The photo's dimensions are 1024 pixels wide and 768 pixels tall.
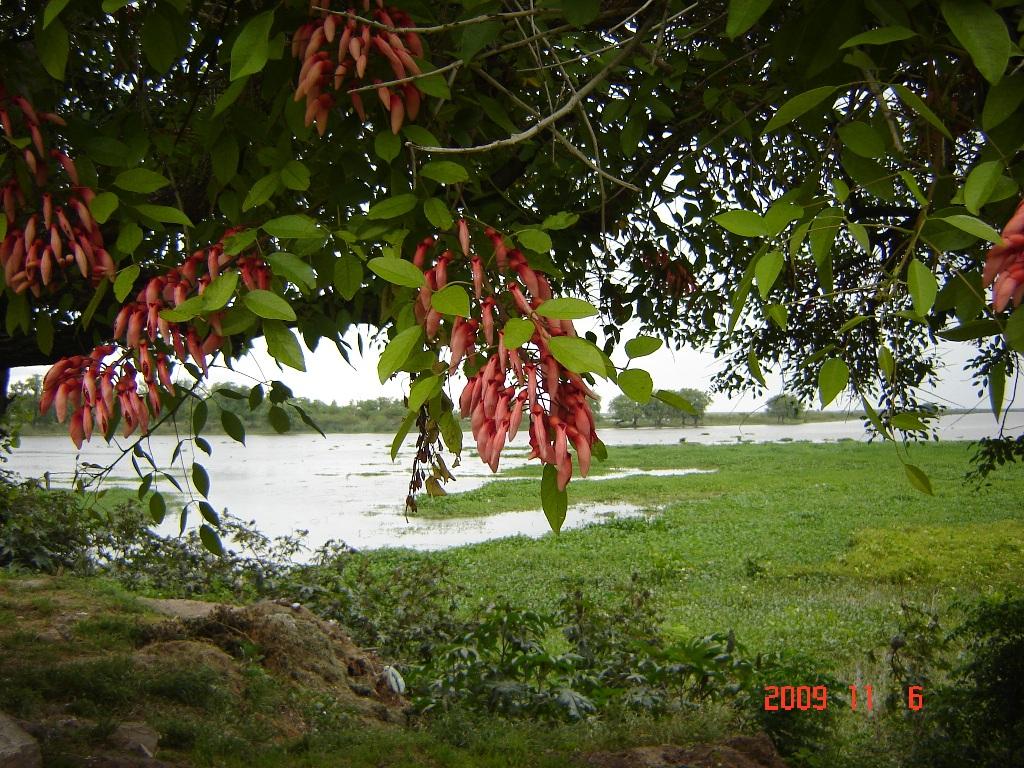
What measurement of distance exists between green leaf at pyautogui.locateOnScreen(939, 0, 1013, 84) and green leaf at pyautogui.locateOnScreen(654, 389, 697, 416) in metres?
0.30

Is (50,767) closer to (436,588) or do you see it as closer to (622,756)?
(622,756)

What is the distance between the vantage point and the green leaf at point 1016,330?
564mm

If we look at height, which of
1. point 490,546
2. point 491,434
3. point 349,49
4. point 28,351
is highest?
point 349,49

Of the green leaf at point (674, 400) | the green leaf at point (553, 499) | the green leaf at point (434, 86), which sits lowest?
the green leaf at point (553, 499)

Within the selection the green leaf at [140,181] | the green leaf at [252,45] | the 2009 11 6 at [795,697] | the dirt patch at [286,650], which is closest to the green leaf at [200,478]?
the green leaf at [140,181]

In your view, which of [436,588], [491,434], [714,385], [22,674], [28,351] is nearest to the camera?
[491,434]

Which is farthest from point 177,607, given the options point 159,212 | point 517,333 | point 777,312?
point 517,333

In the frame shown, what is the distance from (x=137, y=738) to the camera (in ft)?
6.83

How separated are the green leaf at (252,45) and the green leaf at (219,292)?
19cm

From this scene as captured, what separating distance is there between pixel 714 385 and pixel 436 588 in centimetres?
193

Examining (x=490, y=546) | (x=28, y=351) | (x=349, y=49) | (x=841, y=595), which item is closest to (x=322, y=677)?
(x=28, y=351)

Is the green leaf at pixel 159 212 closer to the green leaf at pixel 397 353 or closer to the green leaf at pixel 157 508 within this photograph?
the green leaf at pixel 397 353

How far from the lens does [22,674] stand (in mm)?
2471

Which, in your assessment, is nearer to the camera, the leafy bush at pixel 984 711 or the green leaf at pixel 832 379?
the green leaf at pixel 832 379
